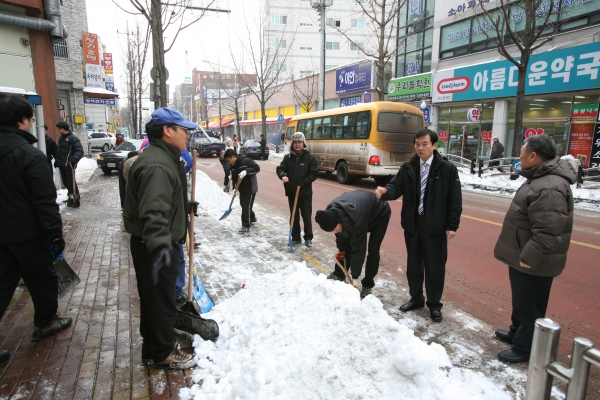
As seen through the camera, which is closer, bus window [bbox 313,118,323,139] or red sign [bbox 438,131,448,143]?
bus window [bbox 313,118,323,139]

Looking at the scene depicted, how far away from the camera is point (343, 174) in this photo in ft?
47.8

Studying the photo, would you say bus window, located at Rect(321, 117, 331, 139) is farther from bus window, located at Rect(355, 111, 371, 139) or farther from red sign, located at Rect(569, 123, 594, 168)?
red sign, located at Rect(569, 123, 594, 168)

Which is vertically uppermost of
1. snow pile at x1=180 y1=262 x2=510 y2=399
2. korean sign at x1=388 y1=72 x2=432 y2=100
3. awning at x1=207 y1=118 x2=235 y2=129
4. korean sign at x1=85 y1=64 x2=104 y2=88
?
korean sign at x1=85 y1=64 x2=104 y2=88

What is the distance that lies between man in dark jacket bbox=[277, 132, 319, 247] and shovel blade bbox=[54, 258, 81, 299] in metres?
3.33

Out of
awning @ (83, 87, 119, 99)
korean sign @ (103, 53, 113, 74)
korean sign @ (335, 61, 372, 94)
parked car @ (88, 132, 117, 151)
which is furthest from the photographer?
korean sign @ (103, 53, 113, 74)

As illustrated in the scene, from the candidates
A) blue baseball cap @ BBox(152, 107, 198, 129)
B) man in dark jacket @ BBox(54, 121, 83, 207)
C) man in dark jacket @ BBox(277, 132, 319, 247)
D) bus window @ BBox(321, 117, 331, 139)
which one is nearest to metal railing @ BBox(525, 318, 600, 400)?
blue baseball cap @ BBox(152, 107, 198, 129)

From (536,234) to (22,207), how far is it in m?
4.03

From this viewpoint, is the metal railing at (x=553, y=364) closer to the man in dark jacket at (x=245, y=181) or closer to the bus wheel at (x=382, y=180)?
the man in dark jacket at (x=245, y=181)

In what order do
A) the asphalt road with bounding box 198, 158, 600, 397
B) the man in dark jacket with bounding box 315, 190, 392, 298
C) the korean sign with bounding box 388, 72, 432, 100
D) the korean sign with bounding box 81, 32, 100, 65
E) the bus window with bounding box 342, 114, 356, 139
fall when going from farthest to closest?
the korean sign with bounding box 81, 32, 100, 65
the korean sign with bounding box 388, 72, 432, 100
the bus window with bounding box 342, 114, 356, 139
the asphalt road with bounding box 198, 158, 600, 397
the man in dark jacket with bounding box 315, 190, 392, 298

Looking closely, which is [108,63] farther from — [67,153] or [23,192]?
[23,192]

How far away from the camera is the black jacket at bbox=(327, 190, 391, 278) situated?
11.7 feet

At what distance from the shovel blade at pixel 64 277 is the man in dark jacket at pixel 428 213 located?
3.26m

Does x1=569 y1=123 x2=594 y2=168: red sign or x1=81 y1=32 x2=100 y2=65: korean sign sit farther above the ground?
x1=81 y1=32 x2=100 y2=65: korean sign

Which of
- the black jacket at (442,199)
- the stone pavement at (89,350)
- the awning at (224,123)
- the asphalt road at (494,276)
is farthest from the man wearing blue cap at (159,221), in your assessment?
the awning at (224,123)
